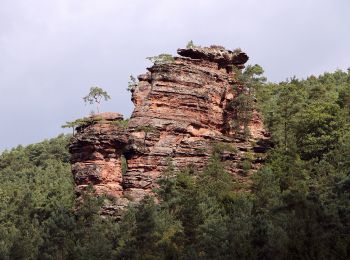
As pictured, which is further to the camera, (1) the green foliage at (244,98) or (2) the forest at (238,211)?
(1) the green foliage at (244,98)

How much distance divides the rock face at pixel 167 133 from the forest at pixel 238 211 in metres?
2.23

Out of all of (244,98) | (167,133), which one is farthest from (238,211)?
(244,98)

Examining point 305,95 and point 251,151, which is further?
point 305,95

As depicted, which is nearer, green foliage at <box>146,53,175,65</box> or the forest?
the forest

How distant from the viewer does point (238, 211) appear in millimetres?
45938

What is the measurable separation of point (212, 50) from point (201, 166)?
635 inches

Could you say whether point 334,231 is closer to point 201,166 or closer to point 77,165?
point 201,166

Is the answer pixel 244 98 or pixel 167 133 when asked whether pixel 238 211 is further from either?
pixel 244 98

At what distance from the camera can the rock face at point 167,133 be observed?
5888 centimetres

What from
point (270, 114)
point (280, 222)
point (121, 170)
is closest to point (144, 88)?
point (121, 170)

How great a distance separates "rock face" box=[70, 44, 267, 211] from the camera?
193 ft

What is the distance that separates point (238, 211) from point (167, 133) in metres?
18.1

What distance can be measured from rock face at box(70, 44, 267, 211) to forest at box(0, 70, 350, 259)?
7.31 feet

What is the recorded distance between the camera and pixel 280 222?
36625 millimetres
